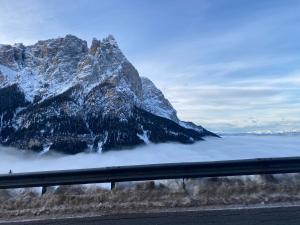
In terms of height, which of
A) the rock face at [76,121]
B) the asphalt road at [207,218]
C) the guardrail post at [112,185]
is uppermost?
the rock face at [76,121]

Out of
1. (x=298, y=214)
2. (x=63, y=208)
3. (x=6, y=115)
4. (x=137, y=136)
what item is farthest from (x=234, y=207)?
(x=6, y=115)

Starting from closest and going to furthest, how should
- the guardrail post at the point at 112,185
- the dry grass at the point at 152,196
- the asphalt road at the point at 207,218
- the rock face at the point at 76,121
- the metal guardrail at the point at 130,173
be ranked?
the asphalt road at the point at 207,218
the dry grass at the point at 152,196
the metal guardrail at the point at 130,173
the guardrail post at the point at 112,185
the rock face at the point at 76,121

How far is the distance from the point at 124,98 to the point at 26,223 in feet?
599

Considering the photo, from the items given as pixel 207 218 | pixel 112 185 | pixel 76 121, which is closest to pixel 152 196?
pixel 112 185

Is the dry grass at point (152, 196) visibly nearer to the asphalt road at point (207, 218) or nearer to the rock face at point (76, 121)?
the asphalt road at point (207, 218)

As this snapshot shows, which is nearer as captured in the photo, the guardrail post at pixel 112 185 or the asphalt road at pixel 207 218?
the asphalt road at pixel 207 218

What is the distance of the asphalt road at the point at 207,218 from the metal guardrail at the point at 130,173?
1291mm

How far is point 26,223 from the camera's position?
7.09 m

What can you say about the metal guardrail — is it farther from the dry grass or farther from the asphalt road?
the asphalt road

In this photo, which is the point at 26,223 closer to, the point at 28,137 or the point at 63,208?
the point at 63,208

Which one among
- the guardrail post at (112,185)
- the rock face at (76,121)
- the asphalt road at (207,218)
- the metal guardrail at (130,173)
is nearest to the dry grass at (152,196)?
the guardrail post at (112,185)

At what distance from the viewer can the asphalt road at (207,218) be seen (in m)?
6.57

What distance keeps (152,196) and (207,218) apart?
1.64m

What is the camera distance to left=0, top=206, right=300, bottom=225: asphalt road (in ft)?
21.6
